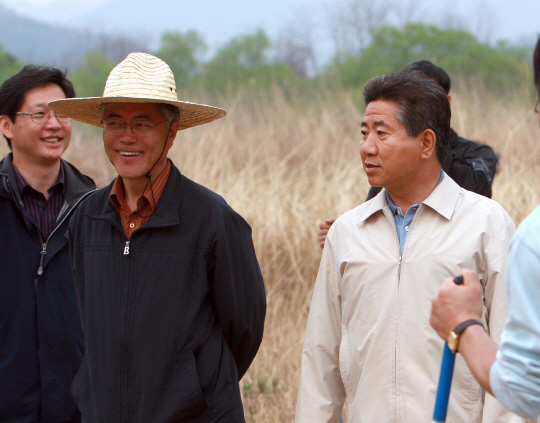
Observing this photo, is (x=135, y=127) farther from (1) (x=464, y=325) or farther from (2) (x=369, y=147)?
(1) (x=464, y=325)

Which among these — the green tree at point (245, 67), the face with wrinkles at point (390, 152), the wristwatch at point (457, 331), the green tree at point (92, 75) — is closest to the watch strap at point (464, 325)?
the wristwatch at point (457, 331)

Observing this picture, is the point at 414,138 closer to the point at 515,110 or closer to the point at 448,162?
the point at 448,162

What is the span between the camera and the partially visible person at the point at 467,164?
3369mm

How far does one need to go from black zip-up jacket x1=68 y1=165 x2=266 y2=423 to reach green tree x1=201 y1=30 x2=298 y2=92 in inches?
368

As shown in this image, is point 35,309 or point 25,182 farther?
point 25,182

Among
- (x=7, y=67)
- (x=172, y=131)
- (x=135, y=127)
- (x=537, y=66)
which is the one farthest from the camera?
(x=7, y=67)

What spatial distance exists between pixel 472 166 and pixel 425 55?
11641 millimetres

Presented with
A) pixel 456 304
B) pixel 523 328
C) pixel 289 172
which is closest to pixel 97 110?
pixel 456 304

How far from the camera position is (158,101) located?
2807 millimetres

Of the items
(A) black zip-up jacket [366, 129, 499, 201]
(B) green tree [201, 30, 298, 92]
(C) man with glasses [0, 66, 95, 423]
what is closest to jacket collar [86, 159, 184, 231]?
(C) man with glasses [0, 66, 95, 423]

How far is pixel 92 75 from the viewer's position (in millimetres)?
15891

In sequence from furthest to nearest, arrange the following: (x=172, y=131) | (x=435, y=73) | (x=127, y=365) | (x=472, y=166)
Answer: (x=435, y=73) → (x=472, y=166) → (x=172, y=131) → (x=127, y=365)

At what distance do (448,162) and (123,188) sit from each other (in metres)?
1.55

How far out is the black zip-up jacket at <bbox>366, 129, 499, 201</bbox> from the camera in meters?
3.37
